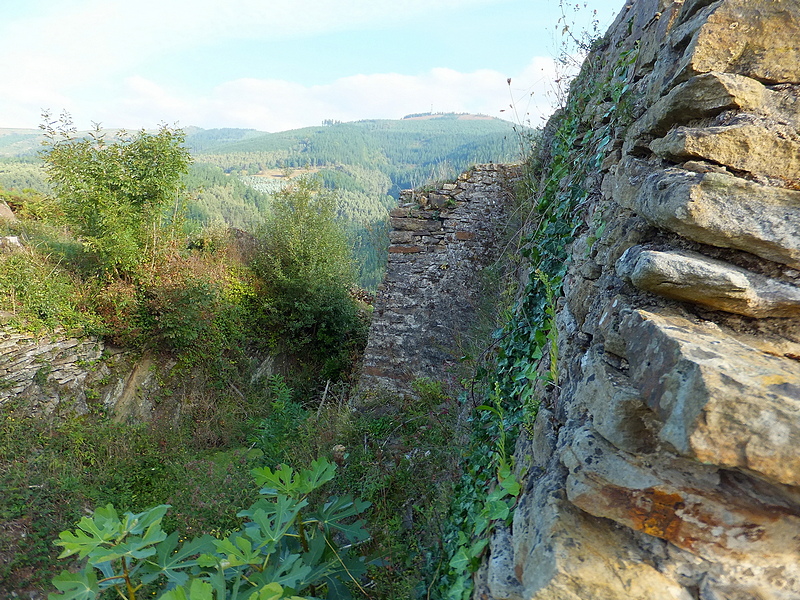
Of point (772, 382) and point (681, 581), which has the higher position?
point (772, 382)

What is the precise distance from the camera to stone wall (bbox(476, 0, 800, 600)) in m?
0.84

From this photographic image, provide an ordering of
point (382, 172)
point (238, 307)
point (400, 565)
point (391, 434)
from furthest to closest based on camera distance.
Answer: point (382, 172), point (238, 307), point (391, 434), point (400, 565)

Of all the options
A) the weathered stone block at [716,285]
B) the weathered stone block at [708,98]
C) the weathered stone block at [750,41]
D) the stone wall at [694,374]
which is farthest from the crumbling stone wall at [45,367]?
the weathered stone block at [750,41]

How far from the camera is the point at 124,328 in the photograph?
21.8 feet

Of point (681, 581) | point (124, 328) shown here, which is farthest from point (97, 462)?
point (681, 581)

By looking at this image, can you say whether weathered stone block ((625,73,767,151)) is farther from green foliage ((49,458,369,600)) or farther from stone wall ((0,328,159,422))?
stone wall ((0,328,159,422))

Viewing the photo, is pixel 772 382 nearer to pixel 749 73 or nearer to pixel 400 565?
pixel 749 73

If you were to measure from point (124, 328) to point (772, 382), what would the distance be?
761cm

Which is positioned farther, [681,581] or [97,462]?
[97,462]

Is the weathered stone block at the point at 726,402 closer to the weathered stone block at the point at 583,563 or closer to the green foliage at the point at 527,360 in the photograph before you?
the weathered stone block at the point at 583,563

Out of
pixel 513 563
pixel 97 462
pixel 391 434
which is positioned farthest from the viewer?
pixel 97 462

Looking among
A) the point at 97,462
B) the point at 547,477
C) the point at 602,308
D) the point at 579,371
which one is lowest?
the point at 97,462

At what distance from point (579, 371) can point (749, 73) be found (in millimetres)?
1008

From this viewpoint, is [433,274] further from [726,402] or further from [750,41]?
[726,402]
